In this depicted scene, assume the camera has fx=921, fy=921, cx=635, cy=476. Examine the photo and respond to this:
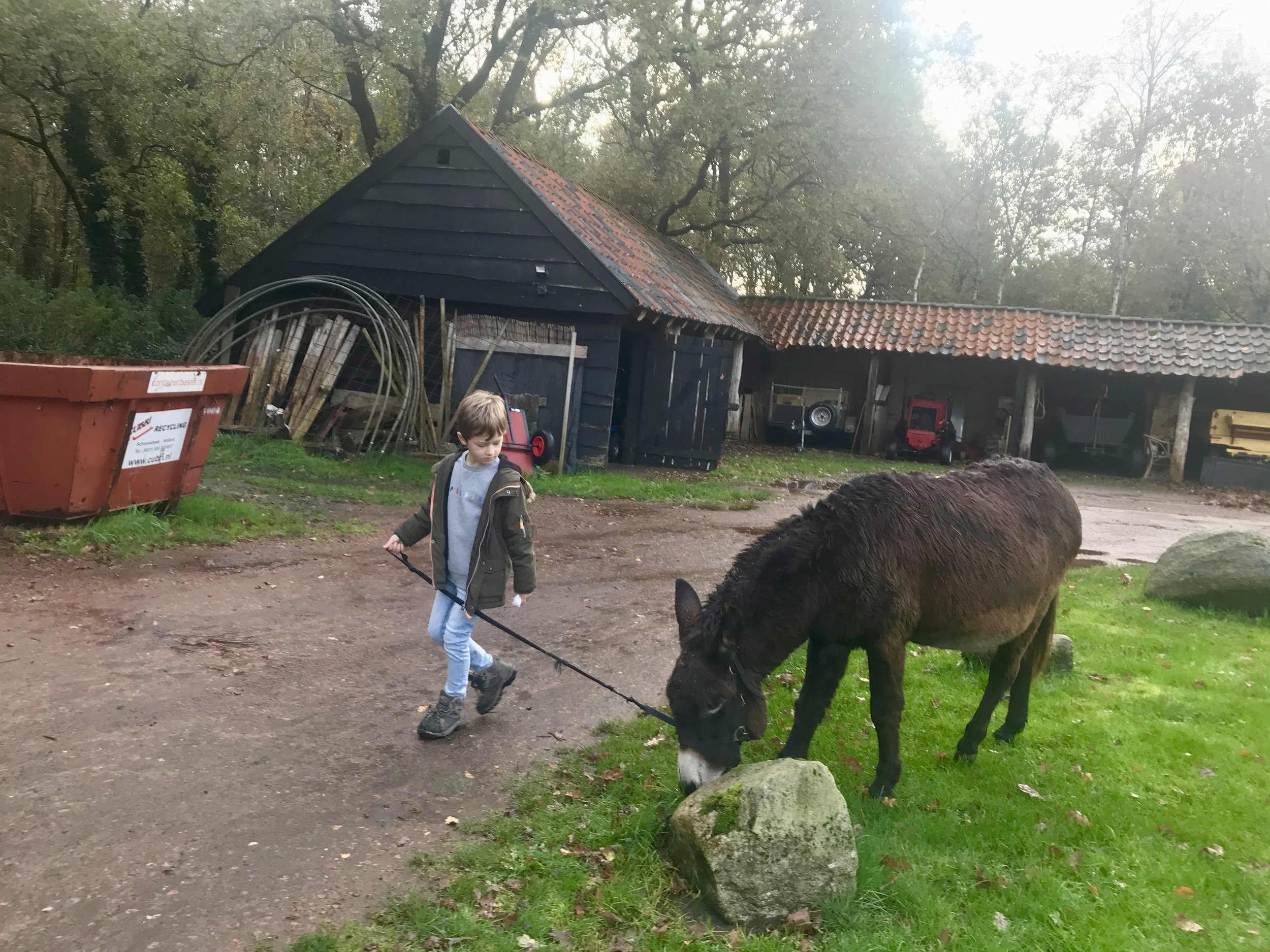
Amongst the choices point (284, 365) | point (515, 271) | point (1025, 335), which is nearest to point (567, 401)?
point (515, 271)

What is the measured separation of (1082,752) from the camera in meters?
4.95

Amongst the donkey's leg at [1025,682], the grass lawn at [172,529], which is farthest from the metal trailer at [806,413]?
the donkey's leg at [1025,682]

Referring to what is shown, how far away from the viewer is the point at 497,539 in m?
4.35

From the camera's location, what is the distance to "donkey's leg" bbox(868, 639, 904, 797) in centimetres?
397

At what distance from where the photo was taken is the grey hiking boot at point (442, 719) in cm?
451

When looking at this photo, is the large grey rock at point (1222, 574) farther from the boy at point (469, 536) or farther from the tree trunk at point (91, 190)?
the tree trunk at point (91, 190)

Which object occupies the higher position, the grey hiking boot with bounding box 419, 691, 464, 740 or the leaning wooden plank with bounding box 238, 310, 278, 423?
the leaning wooden plank with bounding box 238, 310, 278, 423

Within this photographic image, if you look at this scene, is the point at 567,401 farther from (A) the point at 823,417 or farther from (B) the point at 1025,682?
(A) the point at 823,417

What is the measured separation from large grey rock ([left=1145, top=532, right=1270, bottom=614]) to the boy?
6.34 metres

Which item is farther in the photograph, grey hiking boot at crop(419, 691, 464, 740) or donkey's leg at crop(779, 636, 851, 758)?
grey hiking boot at crop(419, 691, 464, 740)

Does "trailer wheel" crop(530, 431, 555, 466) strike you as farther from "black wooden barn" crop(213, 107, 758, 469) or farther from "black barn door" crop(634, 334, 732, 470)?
"black barn door" crop(634, 334, 732, 470)

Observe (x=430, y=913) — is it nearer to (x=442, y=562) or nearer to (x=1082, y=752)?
(x=442, y=562)

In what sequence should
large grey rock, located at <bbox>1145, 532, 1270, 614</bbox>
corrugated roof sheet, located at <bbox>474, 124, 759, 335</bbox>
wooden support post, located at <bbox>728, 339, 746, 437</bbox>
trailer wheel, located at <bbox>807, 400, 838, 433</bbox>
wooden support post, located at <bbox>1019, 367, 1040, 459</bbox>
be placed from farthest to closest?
1. trailer wheel, located at <bbox>807, 400, 838, 433</bbox>
2. wooden support post, located at <bbox>1019, 367, 1040, 459</bbox>
3. wooden support post, located at <bbox>728, 339, 746, 437</bbox>
4. corrugated roof sheet, located at <bbox>474, 124, 759, 335</bbox>
5. large grey rock, located at <bbox>1145, 532, 1270, 614</bbox>

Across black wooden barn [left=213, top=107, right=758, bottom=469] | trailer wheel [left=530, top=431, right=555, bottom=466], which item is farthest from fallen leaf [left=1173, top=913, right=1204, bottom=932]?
black wooden barn [left=213, top=107, right=758, bottom=469]
